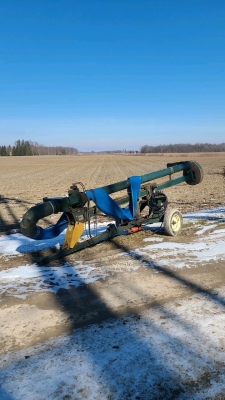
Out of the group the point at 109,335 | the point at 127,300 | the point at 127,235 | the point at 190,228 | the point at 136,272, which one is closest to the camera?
the point at 109,335

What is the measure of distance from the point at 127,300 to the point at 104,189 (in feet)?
7.56

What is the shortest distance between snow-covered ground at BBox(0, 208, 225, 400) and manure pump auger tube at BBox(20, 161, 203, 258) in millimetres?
1249

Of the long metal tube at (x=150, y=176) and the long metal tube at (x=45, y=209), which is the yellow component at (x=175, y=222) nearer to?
the long metal tube at (x=150, y=176)

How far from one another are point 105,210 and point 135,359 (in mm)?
3026

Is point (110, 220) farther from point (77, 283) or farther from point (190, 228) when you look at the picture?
point (77, 283)

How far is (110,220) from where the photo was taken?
8.98m

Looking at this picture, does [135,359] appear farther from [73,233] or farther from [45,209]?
[73,233]

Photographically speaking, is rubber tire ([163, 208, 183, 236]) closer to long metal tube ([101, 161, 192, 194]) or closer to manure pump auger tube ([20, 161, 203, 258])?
manure pump auger tube ([20, 161, 203, 258])

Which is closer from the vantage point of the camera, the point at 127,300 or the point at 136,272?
the point at 127,300

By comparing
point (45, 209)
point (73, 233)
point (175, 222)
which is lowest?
point (175, 222)

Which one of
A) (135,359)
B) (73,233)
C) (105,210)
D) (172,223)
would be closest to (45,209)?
(73,233)

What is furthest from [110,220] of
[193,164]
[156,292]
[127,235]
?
[156,292]

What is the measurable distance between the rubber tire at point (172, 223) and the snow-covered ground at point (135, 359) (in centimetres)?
263

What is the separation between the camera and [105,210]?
550cm
